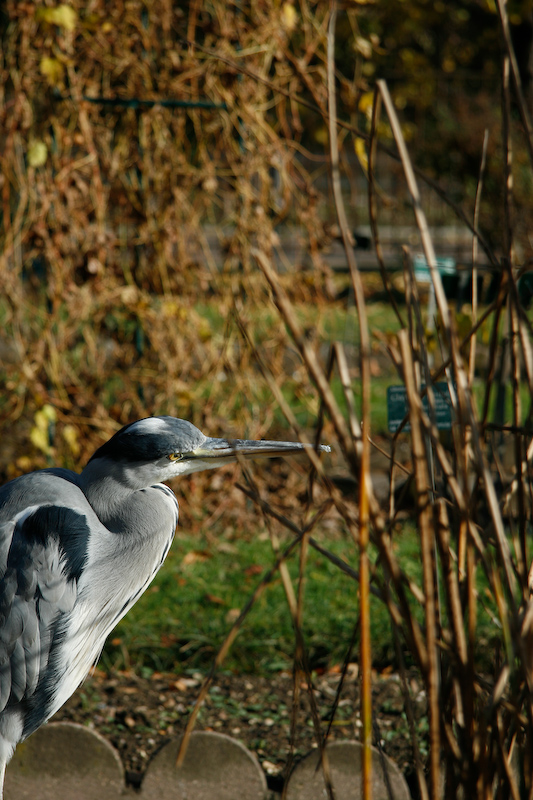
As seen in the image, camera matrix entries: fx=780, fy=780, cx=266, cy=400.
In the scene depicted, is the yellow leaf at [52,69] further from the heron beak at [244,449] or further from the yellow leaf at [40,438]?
the heron beak at [244,449]

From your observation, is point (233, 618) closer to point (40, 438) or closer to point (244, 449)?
point (40, 438)

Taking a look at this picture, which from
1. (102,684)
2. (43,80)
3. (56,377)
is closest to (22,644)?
(102,684)

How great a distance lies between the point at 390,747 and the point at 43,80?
3.29 metres

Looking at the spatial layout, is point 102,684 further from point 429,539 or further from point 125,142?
point 125,142

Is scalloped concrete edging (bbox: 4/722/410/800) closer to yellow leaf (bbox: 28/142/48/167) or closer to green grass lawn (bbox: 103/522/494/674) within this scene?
green grass lawn (bbox: 103/522/494/674)

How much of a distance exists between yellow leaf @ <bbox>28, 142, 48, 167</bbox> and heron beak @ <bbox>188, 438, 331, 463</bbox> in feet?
7.33

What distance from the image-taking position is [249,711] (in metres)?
2.68

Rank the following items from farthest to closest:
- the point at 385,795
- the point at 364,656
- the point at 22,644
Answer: the point at 385,795 < the point at 22,644 < the point at 364,656

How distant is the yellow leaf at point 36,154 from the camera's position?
3699 millimetres

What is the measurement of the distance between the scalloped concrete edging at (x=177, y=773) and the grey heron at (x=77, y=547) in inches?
9.2

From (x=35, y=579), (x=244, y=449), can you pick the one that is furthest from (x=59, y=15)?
(x=35, y=579)

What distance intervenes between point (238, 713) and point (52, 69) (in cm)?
287

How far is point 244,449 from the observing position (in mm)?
1923

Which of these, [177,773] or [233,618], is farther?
[233,618]
